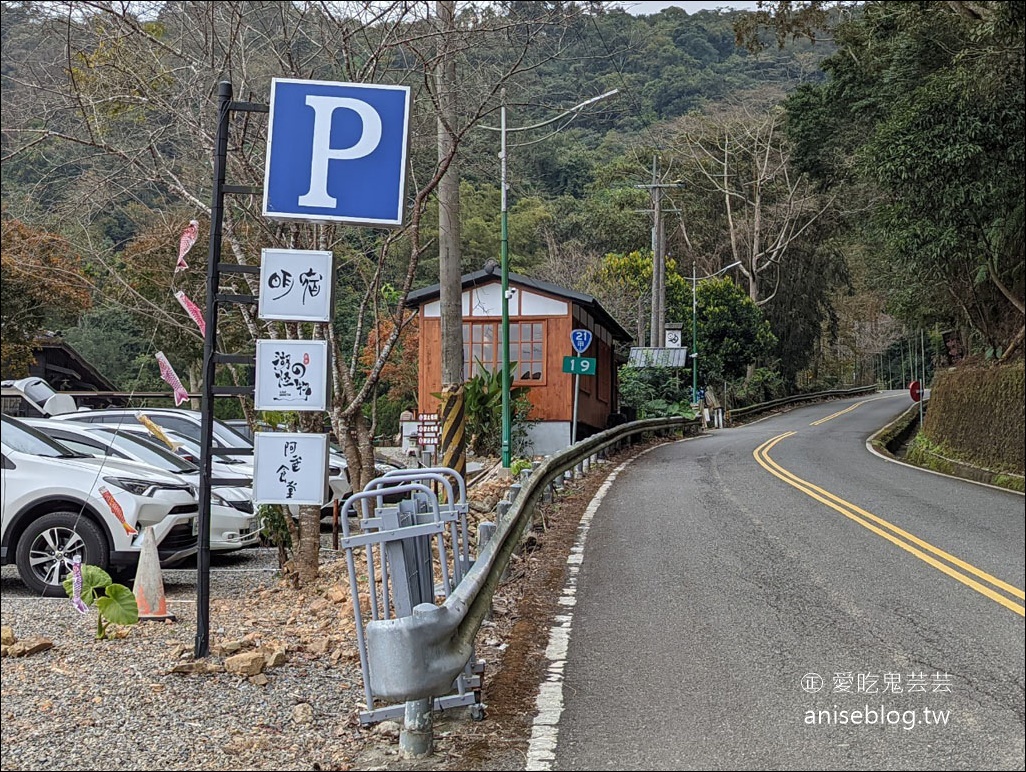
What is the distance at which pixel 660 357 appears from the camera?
36969 mm

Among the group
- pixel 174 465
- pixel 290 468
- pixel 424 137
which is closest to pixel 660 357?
pixel 174 465

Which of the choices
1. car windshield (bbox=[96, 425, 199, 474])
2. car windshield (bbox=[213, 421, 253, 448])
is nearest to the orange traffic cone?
car windshield (bbox=[96, 425, 199, 474])

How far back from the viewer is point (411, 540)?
4.76 m

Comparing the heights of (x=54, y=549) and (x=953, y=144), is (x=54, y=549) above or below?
below

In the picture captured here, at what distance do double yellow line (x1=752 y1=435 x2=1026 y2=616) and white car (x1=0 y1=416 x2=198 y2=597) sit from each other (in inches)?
250

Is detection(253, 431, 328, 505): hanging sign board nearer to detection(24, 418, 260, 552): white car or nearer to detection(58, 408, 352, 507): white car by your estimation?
detection(24, 418, 260, 552): white car

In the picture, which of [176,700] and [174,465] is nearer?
[176,700]

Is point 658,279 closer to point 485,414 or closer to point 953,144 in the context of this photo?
point 485,414

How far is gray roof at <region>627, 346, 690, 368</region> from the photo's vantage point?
36.6m

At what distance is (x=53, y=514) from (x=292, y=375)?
12.3 ft

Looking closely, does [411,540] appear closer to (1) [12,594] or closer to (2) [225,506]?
(1) [12,594]

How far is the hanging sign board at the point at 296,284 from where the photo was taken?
19.7 ft

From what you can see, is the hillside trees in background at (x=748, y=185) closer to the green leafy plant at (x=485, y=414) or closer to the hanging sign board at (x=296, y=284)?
the green leafy plant at (x=485, y=414)

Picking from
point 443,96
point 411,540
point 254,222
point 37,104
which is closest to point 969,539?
point 411,540
